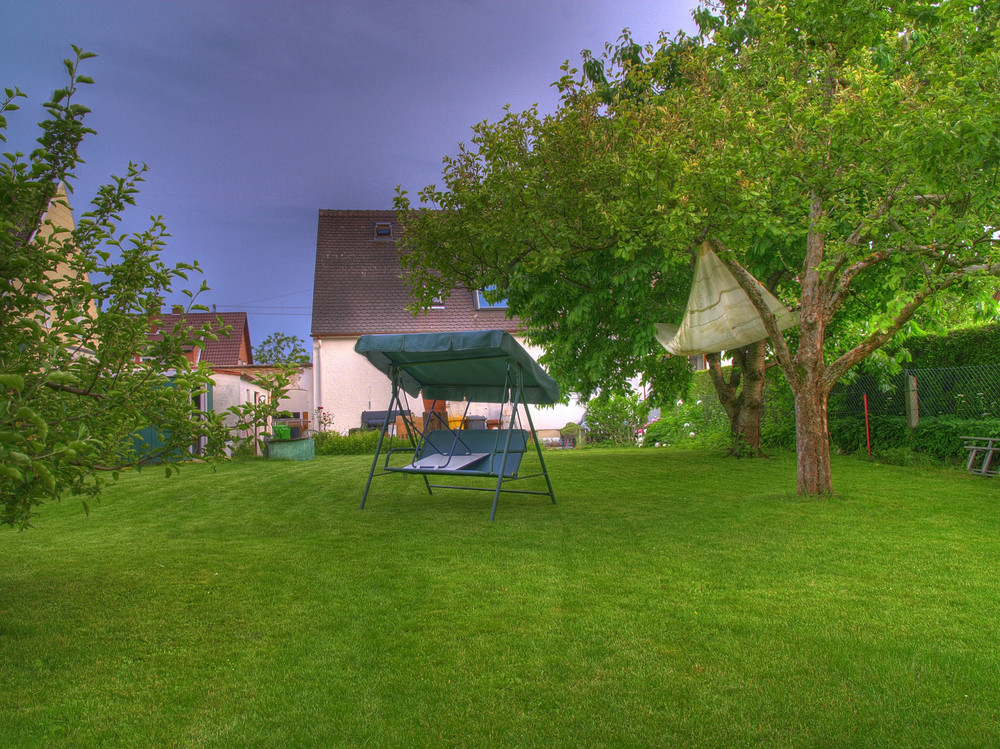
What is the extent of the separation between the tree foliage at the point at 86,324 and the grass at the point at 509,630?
96 centimetres

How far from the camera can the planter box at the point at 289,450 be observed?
15.7 meters

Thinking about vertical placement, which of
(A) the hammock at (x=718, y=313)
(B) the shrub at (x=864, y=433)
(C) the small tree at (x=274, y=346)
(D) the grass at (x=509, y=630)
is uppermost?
(C) the small tree at (x=274, y=346)

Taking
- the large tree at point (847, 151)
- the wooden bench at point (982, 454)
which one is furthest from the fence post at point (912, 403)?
the large tree at point (847, 151)

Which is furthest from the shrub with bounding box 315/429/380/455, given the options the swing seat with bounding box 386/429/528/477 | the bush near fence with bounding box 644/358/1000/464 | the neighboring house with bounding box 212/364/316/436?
the swing seat with bounding box 386/429/528/477

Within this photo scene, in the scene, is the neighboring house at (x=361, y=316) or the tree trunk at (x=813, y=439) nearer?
the tree trunk at (x=813, y=439)

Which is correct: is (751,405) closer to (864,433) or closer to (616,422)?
(864,433)

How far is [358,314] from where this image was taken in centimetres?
2094

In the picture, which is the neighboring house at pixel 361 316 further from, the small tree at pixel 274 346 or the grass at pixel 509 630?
the small tree at pixel 274 346

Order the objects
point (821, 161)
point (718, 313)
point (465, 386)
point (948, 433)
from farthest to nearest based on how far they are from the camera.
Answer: point (948, 433) → point (465, 386) → point (718, 313) → point (821, 161)

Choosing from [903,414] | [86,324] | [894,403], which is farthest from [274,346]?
[86,324]

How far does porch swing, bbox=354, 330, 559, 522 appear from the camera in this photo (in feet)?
23.5

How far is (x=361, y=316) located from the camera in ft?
68.6

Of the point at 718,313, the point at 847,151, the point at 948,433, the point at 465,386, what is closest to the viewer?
the point at 847,151

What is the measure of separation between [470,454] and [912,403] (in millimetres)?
8015
